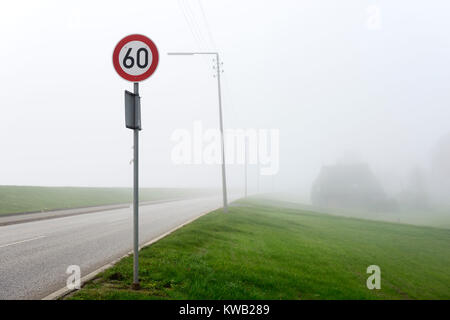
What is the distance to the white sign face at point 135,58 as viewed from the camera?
5.49 m

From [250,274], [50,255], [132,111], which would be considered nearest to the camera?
[132,111]

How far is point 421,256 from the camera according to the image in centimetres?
1552

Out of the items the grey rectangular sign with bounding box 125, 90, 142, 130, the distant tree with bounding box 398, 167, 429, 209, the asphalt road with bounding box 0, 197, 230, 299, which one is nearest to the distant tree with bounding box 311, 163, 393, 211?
the distant tree with bounding box 398, 167, 429, 209

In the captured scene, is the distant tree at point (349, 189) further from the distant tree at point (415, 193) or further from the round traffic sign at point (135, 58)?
the round traffic sign at point (135, 58)

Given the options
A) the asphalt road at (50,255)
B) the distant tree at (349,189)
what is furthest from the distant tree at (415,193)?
the asphalt road at (50,255)

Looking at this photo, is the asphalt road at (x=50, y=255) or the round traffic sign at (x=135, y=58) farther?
the asphalt road at (x=50, y=255)

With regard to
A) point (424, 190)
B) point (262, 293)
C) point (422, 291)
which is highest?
point (262, 293)

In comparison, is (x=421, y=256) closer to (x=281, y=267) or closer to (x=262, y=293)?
(x=281, y=267)

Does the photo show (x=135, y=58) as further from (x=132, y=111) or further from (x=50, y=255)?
(x=50, y=255)

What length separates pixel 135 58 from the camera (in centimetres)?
551

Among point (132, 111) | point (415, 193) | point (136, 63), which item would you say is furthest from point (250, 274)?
point (415, 193)
